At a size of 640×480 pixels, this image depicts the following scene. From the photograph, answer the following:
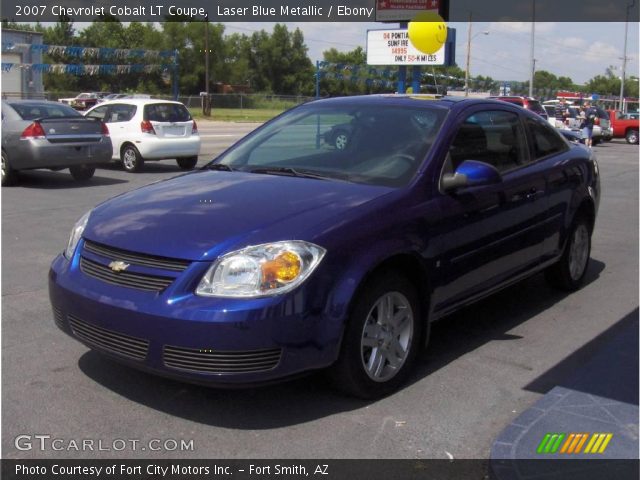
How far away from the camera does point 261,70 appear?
94.7m

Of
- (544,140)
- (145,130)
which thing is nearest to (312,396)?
(544,140)

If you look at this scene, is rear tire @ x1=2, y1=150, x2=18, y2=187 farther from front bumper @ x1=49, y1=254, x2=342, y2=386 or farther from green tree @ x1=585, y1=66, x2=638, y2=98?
green tree @ x1=585, y1=66, x2=638, y2=98

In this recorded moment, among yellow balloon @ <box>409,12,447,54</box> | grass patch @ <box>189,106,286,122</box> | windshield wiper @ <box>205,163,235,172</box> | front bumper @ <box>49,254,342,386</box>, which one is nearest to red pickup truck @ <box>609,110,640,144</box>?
yellow balloon @ <box>409,12,447,54</box>

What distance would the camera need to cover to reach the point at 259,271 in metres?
3.64

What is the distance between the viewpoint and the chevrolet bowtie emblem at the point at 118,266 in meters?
3.81

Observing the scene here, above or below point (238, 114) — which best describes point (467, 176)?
below

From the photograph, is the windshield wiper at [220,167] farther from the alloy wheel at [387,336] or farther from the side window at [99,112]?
the side window at [99,112]

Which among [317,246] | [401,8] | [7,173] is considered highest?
[401,8]

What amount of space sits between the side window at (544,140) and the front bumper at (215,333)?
2905 mm

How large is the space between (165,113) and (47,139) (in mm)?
3474

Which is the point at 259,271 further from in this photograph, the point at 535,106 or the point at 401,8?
the point at 535,106

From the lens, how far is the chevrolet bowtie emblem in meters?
3.81

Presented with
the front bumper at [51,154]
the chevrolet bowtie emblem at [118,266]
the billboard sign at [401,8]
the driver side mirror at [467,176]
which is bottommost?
the chevrolet bowtie emblem at [118,266]

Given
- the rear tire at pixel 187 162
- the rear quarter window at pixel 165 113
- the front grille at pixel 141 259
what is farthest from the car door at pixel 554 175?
the rear tire at pixel 187 162
